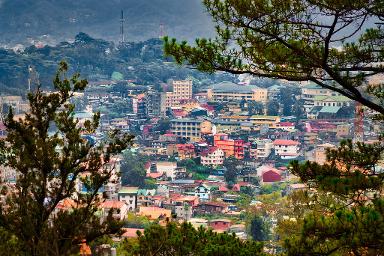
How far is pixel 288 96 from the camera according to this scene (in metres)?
37.3

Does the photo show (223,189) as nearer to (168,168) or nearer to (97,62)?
(168,168)

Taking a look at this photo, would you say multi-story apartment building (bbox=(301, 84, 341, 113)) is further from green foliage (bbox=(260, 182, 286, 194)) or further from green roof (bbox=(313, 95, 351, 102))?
green foliage (bbox=(260, 182, 286, 194))

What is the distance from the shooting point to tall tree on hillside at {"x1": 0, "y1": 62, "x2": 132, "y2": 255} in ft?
10.1

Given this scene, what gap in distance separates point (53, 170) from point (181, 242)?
708 mm

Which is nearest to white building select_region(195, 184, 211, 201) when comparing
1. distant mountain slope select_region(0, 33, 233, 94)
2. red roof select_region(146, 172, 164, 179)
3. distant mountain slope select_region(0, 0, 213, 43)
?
red roof select_region(146, 172, 164, 179)

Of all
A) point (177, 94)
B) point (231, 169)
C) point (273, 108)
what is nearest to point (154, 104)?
point (177, 94)

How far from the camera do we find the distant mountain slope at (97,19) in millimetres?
72750

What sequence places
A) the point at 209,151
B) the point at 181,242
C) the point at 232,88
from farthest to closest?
the point at 232,88, the point at 209,151, the point at 181,242

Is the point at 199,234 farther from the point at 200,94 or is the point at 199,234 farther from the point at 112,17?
the point at 112,17

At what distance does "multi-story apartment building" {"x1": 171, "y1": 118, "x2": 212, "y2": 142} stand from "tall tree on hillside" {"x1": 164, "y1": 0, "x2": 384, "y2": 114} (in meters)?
27.9

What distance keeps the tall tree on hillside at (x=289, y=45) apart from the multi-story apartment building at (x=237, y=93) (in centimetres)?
3420

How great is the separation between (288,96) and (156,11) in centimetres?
4413

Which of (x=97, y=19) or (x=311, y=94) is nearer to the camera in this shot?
(x=311, y=94)

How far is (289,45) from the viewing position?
114 inches
